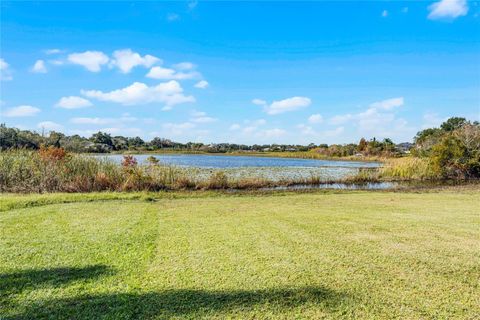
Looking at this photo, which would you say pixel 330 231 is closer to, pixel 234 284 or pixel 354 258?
pixel 354 258

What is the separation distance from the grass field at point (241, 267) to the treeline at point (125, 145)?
1254 cm

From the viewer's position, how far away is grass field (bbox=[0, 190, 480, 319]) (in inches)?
121

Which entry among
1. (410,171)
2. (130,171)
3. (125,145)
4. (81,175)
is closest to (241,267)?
(81,175)

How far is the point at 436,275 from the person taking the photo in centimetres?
377

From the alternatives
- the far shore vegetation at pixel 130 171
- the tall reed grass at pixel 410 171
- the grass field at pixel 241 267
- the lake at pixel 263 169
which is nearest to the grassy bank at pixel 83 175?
the far shore vegetation at pixel 130 171

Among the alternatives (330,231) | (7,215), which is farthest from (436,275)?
(7,215)

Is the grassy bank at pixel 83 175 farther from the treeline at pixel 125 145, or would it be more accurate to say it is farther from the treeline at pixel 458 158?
the treeline at pixel 458 158

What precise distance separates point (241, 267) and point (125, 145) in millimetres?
57456

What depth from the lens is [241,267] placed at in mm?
4039

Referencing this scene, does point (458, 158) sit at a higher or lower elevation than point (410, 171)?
higher

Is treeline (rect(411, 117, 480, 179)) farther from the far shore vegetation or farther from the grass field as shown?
the grass field

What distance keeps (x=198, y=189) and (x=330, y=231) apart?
10531 mm

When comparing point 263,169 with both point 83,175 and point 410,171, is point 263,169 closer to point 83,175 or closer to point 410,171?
point 410,171

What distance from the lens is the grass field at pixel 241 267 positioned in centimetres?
308
